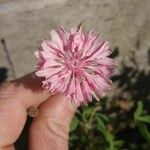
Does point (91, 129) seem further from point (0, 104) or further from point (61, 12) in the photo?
point (0, 104)

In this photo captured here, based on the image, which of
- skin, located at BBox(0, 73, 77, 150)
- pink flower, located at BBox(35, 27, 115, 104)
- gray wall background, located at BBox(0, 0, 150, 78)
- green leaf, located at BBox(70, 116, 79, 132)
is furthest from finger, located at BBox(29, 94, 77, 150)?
gray wall background, located at BBox(0, 0, 150, 78)

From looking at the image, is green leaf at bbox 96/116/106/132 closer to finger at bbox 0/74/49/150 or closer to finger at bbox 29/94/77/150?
finger at bbox 29/94/77/150

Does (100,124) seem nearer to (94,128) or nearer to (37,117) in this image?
(94,128)

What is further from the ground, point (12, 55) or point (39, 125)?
point (12, 55)

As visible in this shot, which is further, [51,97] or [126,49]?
[126,49]

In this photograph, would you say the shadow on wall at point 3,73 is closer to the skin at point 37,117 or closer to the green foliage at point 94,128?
the green foliage at point 94,128

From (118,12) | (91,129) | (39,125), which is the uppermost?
(118,12)

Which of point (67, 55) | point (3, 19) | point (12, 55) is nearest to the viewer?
point (67, 55)

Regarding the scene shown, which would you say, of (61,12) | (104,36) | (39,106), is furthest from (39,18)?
(39,106)
